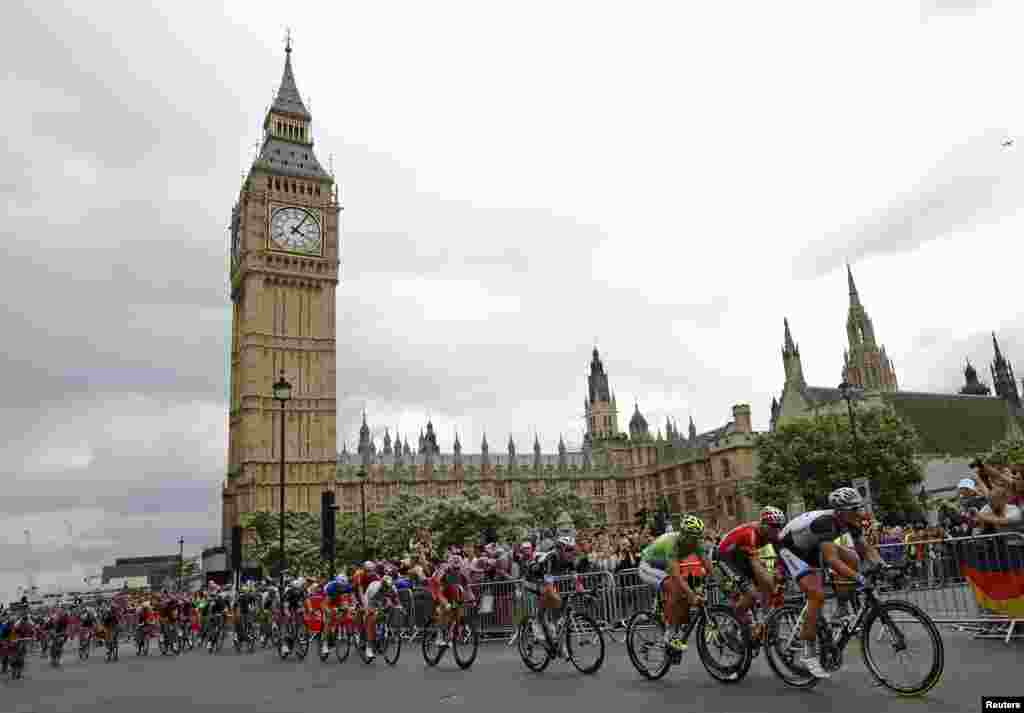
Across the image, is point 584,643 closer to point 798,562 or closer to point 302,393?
point 798,562

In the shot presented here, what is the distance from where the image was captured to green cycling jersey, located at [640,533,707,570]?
8.96 m

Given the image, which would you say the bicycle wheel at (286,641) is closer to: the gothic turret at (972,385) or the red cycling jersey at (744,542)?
the red cycling jersey at (744,542)

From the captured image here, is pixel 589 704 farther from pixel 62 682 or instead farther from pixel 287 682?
pixel 62 682

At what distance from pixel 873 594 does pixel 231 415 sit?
324 ft

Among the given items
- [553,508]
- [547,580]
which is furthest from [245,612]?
[553,508]

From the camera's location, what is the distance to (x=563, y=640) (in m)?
10.1

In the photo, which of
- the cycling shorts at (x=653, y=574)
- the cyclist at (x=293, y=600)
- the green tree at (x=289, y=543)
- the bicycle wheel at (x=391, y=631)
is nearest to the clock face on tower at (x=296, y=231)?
the green tree at (x=289, y=543)

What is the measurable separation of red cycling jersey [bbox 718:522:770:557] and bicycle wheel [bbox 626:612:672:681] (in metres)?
1.35

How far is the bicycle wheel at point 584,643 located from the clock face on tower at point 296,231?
293ft

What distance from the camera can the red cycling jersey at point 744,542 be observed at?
8.31 metres

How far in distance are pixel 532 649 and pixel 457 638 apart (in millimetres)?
1772

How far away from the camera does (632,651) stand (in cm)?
918

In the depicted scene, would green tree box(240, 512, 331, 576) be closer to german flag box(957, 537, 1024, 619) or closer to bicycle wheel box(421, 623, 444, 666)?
bicycle wheel box(421, 623, 444, 666)

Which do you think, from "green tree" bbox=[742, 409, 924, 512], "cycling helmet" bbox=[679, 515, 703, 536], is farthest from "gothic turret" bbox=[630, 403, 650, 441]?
"cycling helmet" bbox=[679, 515, 703, 536]
